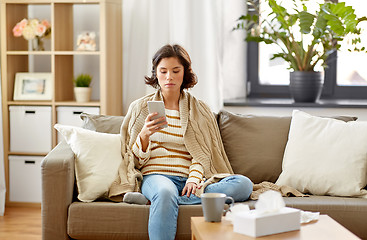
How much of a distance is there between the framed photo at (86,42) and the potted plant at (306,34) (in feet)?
3.28

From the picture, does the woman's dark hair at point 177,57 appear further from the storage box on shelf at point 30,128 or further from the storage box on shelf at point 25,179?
the storage box on shelf at point 25,179

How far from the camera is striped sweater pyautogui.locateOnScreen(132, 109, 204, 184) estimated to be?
285cm

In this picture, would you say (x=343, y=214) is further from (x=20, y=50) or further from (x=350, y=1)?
(x=20, y=50)

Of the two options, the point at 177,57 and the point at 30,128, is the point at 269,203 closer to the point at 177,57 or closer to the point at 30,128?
the point at 177,57

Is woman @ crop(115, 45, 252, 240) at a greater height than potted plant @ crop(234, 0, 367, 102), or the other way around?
potted plant @ crop(234, 0, 367, 102)

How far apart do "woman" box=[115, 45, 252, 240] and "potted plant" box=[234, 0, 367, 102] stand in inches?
41.9

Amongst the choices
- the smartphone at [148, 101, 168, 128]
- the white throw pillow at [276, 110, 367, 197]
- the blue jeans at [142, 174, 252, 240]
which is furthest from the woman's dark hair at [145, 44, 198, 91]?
the white throw pillow at [276, 110, 367, 197]

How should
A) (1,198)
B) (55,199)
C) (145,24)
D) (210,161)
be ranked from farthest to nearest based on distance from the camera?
(145,24) < (1,198) < (210,161) < (55,199)

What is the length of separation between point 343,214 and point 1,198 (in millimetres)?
2258

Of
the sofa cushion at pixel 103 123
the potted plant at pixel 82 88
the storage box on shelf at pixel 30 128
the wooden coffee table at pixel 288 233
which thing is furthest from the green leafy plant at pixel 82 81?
the wooden coffee table at pixel 288 233

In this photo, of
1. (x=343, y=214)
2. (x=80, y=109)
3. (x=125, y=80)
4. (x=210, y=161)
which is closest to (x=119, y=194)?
(x=210, y=161)

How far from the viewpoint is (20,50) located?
4234 millimetres

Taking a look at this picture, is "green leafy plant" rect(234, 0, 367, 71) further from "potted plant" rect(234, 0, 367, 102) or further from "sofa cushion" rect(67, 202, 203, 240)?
"sofa cushion" rect(67, 202, 203, 240)

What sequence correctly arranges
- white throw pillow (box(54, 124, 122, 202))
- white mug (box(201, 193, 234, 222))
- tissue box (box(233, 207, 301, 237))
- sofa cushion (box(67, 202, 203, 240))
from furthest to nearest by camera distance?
1. white throw pillow (box(54, 124, 122, 202))
2. sofa cushion (box(67, 202, 203, 240))
3. white mug (box(201, 193, 234, 222))
4. tissue box (box(233, 207, 301, 237))
